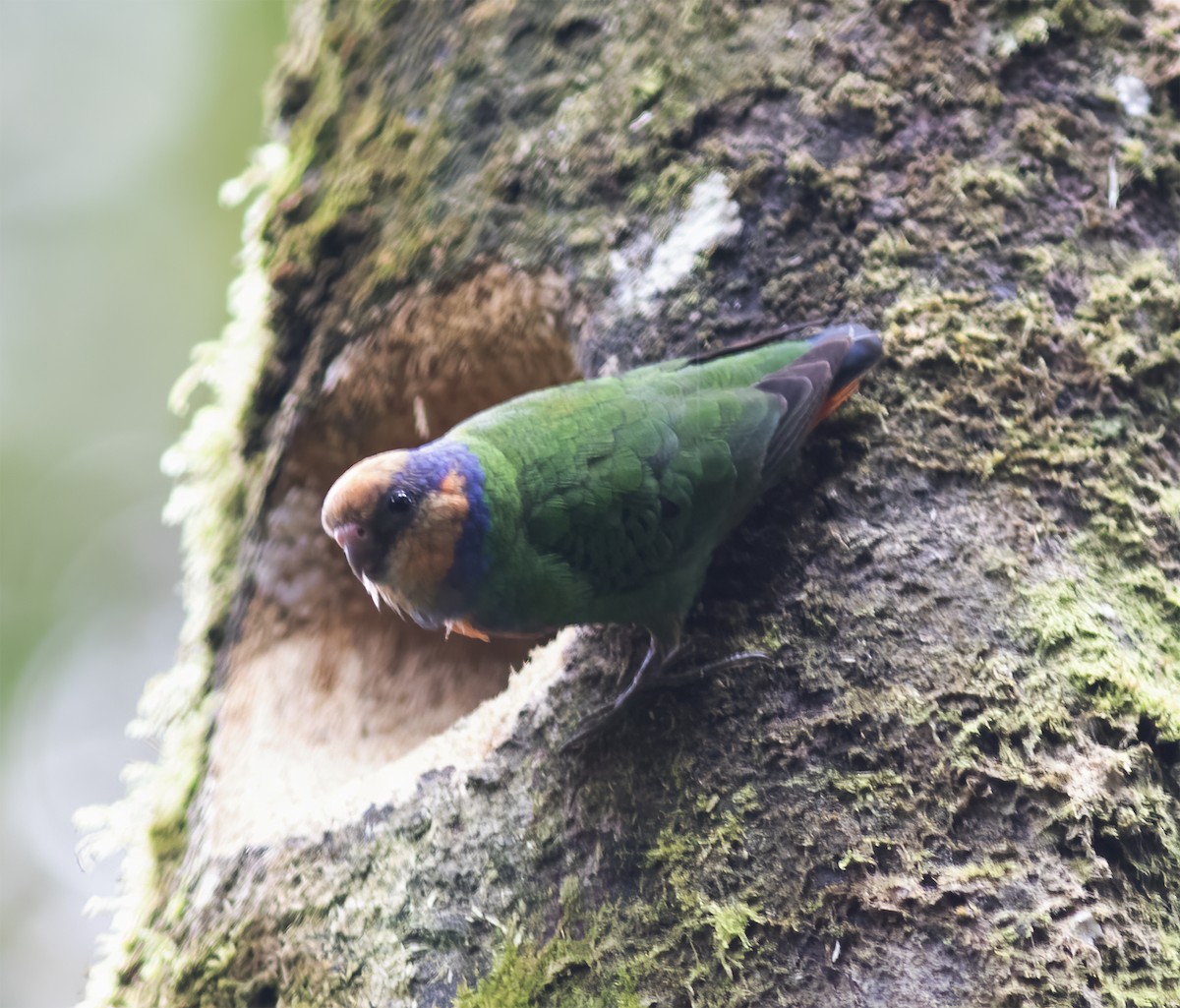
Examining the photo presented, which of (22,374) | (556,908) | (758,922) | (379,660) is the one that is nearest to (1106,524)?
(758,922)

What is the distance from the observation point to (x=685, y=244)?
287 cm

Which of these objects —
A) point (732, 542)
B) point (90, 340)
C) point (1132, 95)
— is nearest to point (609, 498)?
point (732, 542)

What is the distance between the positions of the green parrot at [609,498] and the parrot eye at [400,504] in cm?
2

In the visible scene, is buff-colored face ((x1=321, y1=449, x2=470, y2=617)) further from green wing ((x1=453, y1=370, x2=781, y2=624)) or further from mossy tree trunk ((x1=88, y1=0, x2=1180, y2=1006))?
mossy tree trunk ((x1=88, y1=0, x2=1180, y2=1006))

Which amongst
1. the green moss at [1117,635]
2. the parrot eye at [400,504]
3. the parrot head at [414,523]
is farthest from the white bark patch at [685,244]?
the green moss at [1117,635]

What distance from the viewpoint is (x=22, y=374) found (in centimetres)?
831

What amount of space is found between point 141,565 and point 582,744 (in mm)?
7374

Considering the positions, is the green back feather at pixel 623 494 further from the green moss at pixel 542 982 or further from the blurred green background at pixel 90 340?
the blurred green background at pixel 90 340

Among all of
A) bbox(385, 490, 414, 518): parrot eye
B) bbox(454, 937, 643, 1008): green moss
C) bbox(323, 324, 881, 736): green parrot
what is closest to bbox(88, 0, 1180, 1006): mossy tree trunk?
bbox(454, 937, 643, 1008): green moss

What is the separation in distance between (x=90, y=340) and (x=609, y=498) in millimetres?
7754

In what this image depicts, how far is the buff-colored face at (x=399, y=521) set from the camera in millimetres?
2365

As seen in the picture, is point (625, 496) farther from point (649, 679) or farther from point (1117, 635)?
point (1117, 635)

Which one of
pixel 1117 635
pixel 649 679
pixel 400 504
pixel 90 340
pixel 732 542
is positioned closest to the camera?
pixel 1117 635

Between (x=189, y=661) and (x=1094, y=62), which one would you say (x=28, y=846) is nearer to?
(x=189, y=661)
